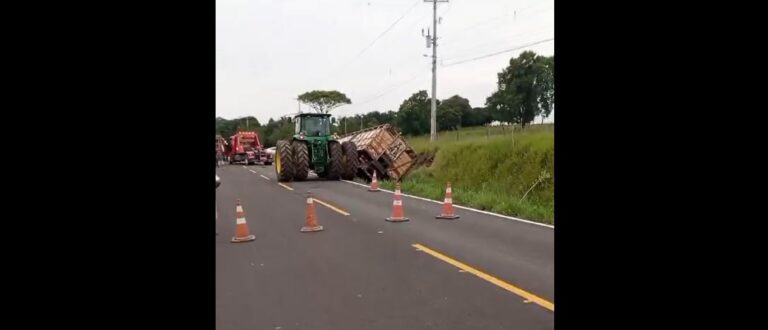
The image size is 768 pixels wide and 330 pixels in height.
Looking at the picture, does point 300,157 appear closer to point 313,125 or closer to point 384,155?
point 313,125

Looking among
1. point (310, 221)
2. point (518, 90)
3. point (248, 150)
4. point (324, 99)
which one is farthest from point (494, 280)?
point (324, 99)

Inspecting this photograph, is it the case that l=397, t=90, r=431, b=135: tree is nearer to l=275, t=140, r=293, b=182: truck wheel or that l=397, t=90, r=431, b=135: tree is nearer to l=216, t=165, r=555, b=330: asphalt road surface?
l=275, t=140, r=293, b=182: truck wheel

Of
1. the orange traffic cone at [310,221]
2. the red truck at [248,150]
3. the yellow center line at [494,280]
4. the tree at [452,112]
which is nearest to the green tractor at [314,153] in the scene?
the orange traffic cone at [310,221]

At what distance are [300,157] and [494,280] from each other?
14.7m

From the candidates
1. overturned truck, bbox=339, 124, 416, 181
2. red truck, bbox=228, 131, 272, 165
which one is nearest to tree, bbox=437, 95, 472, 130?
red truck, bbox=228, 131, 272, 165

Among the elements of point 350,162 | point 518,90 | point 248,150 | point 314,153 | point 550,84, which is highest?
point 518,90

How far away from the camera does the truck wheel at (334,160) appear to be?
64.7 feet

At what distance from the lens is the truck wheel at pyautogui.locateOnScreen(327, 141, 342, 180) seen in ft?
64.7

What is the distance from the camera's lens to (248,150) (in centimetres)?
3894

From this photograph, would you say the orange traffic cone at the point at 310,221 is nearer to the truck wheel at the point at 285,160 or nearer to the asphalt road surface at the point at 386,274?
the asphalt road surface at the point at 386,274

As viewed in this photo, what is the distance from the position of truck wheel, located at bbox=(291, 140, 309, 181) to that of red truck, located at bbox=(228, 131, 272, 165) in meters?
19.0

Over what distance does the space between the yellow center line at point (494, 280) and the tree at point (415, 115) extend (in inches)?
1817
